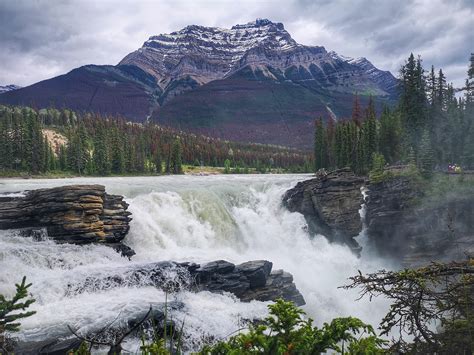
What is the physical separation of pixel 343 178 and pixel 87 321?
33938 millimetres

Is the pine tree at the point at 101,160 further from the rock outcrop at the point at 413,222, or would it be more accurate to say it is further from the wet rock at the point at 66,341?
the wet rock at the point at 66,341

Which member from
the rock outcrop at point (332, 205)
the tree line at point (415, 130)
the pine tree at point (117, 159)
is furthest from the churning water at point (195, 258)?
the pine tree at point (117, 159)

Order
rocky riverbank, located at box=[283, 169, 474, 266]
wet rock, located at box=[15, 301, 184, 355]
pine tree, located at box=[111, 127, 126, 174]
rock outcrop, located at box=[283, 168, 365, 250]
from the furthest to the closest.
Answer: pine tree, located at box=[111, 127, 126, 174] < rock outcrop, located at box=[283, 168, 365, 250] < rocky riverbank, located at box=[283, 169, 474, 266] < wet rock, located at box=[15, 301, 184, 355]

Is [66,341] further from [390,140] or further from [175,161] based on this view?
[175,161]

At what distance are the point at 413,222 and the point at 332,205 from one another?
952cm

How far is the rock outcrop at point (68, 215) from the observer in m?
24.5

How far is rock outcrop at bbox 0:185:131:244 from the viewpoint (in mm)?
24547

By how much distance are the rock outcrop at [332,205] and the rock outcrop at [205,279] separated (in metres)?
18.8

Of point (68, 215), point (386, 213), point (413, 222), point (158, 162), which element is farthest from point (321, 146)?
point (68, 215)

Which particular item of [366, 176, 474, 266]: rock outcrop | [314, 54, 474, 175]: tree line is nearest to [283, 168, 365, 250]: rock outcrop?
[366, 176, 474, 266]: rock outcrop

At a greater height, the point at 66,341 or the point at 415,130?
the point at 415,130

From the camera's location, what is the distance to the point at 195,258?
25984mm

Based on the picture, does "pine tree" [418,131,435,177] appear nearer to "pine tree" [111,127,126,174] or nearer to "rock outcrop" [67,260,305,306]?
"rock outcrop" [67,260,305,306]

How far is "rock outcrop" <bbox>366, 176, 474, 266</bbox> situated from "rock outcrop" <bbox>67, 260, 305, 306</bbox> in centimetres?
2169
